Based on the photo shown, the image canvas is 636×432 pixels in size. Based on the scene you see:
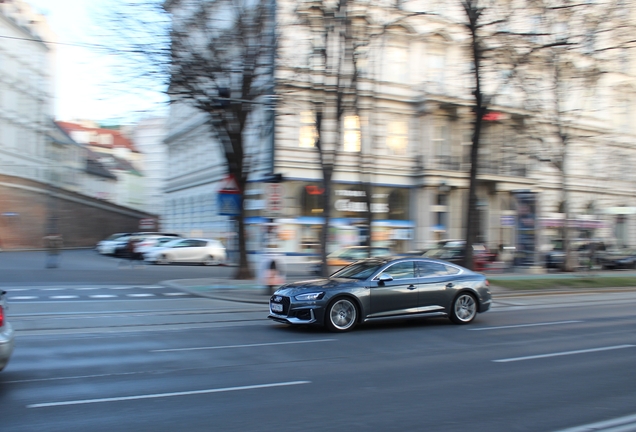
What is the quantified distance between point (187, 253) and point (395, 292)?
994 inches

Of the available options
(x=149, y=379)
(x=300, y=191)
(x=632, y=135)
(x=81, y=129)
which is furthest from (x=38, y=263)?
(x=81, y=129)

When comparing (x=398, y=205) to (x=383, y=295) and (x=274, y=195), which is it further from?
(x=383, y=295)

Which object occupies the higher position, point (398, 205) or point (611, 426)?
point (398, 205)

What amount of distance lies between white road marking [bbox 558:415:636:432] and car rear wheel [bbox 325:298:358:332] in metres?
6.30

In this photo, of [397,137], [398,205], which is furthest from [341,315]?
[397,137]

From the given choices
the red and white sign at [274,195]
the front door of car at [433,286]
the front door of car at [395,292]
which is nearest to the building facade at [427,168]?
the red and white sign at [274,195]

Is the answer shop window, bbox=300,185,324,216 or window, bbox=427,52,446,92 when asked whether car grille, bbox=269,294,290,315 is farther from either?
window, bbox=427,52,446,92

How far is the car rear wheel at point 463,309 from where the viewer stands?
13344mm

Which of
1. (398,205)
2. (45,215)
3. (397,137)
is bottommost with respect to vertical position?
(45,215)

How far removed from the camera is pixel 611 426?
19.4 feet

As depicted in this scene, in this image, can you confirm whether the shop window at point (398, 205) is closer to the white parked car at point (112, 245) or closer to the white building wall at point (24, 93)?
the white parked car at point (112, 245)

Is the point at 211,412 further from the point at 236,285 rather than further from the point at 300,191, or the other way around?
the point at 300,191

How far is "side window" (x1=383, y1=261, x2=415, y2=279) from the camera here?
12.7 meters

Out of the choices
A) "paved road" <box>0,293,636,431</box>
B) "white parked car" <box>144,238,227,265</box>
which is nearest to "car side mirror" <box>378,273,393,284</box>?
"paved road" <box>0,293,636,431</box>
